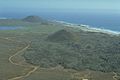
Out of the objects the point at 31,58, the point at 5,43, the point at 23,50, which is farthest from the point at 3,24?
the point at 31,58

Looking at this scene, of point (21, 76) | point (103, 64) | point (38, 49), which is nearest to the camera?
point (21, 76)

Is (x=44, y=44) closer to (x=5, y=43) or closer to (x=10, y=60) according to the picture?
(x=5, y=43)

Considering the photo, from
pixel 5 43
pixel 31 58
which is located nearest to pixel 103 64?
pixel 31 58

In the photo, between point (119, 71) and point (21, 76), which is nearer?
point (21, 76)

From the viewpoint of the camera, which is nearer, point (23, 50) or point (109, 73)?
point (109, 73)

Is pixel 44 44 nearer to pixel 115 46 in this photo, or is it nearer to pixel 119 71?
pixel 115 46

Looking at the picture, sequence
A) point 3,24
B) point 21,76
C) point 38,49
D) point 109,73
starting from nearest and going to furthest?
point 21,76 → point 109,73 → point 38,49 → point 3,24
